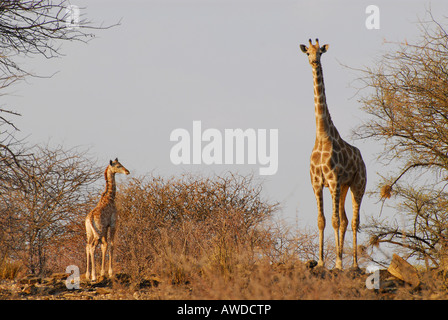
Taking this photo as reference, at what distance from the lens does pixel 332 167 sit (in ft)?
38.9

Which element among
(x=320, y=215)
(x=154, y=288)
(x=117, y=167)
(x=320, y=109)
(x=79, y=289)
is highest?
(x=320, y=109)

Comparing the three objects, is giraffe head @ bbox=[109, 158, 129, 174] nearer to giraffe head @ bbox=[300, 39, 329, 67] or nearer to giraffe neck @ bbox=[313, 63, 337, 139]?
giraffe neck @ bbox=[313, 63, 337, 139]

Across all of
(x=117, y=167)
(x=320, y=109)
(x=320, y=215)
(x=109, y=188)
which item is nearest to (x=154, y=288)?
(x=320, y=215)

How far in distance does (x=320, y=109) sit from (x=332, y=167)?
1370 mm

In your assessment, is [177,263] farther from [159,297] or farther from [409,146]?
[409,146]

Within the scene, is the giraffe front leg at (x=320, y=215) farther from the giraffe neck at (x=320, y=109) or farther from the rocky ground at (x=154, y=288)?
the giraffe neck at (x=320, y=109)

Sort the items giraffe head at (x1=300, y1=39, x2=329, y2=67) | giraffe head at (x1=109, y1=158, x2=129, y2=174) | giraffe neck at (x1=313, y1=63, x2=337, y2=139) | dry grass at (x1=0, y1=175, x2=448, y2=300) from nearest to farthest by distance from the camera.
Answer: dry grass at (x1=0, y1=175, x2=448, y2=300), giraffe head at (x1=300, y1=39, x2=329, y2=67), giraffe neck at (x1=313, y1=63, x2=337, y2=139), giraffe head at (x1=109, y1=158, x2=129, y2=174)

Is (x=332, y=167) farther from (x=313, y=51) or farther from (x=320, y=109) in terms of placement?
(x=313, y=51)

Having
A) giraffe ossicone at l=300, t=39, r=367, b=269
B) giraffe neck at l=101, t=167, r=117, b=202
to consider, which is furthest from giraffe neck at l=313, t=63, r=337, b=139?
giraffe neck at l=101, t=167, r=117, b=202

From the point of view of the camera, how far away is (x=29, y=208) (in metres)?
18.8

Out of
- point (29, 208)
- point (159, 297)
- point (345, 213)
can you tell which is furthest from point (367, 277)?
point (29, 208)

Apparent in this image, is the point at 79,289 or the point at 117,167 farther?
the point at 117,167

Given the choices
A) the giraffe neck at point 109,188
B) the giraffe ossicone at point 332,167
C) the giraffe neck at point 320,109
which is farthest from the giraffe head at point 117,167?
the giraffe neck at point 320,109

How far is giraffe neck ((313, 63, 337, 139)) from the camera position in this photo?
40.2ft
